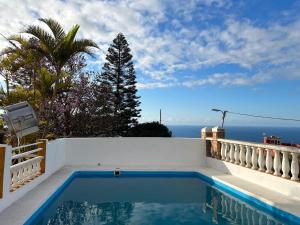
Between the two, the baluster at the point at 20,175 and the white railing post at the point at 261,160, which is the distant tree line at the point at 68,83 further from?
the white railing post at the point at 261,160

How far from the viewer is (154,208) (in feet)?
21.5

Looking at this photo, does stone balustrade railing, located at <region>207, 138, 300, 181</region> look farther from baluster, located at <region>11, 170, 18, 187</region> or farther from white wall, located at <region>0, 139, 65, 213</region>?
baluster, located at <region>11, 170, 18, 187</region>

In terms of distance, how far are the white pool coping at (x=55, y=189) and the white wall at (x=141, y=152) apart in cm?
118

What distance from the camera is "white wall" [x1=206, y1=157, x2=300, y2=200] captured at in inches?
253

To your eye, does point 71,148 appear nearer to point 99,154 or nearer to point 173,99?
point 99,154

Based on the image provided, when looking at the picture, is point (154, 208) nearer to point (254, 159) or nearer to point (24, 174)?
point (24, 174)

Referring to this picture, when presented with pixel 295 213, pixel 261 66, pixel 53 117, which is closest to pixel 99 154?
pixel 53 117

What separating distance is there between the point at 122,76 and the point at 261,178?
61.6ft

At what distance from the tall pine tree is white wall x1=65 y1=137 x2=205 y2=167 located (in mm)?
13506

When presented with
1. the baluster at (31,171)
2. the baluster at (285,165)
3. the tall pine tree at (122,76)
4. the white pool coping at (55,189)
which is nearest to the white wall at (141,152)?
the white pool coping at (55,189)

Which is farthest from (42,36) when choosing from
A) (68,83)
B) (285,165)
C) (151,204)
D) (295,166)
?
(295,166)

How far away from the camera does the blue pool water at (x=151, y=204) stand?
561 centimetres

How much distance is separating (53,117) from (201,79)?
10.6 metres

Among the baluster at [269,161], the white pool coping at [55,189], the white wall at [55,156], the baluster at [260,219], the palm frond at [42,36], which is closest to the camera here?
the white pool coping at [55,189]
